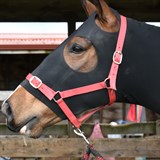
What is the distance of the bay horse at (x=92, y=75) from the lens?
92.7 inches

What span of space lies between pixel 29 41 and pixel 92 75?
643 cm

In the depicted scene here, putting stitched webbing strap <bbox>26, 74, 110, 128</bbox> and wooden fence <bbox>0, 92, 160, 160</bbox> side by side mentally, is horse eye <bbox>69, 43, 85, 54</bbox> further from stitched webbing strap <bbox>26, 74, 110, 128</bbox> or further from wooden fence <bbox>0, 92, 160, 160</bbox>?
wooden fence <bbox>0, 92, 160, 160</bbox>

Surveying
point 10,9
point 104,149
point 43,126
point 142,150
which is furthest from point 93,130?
point 10,9

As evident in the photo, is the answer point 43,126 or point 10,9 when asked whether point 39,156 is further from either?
point 10,9

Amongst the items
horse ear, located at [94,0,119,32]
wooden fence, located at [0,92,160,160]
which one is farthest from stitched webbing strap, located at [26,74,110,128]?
wooden fence, located at [0,92,160,160]

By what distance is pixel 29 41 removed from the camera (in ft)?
28.4

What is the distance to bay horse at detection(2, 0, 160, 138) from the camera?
235 cm

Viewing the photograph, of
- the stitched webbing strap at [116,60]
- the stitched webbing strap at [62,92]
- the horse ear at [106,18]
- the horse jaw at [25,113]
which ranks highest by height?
the horse ear at [106,18]

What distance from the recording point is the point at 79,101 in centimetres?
241

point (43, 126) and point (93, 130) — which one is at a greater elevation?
point (43, 126)

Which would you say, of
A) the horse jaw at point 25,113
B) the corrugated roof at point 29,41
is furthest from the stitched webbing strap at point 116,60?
the corrugated roof at point 29,41

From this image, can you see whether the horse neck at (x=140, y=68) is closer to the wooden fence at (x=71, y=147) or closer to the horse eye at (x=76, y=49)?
the horse eye at (x=76, y=49)

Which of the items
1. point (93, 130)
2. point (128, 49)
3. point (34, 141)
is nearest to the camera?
point (128, 49)

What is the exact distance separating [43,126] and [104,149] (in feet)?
5.83
